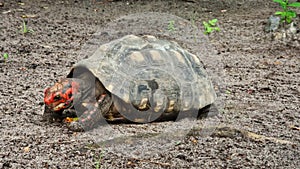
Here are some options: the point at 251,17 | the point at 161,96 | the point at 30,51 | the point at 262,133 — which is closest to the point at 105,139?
the point at 161,96

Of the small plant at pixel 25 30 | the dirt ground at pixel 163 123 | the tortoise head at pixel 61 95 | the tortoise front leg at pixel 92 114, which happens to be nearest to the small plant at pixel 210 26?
the dirt ground at pixel 163 123

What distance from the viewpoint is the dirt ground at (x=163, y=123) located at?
286 centimetres

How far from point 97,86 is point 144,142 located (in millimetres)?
582

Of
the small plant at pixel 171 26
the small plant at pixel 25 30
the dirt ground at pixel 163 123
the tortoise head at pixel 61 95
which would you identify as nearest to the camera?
the dirt ground at pixel 163 123

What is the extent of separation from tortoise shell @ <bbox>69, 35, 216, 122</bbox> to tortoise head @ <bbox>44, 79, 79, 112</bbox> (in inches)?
7.2

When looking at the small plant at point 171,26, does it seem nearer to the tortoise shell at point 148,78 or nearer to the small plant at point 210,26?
the small plant at point 210,26

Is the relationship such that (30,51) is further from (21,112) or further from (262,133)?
(262,133)

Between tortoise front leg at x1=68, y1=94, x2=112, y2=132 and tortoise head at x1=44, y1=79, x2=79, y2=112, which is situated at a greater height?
tortoise head at x1=44, y1=79, x2=79, y2=112

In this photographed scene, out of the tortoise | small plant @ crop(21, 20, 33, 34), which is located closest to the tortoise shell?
the tortoise

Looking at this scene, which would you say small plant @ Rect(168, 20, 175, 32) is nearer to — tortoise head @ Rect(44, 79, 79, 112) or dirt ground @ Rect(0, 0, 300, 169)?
dirt ground @ Rect(0, 0, 300, 169)

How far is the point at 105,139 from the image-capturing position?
9.99 ft

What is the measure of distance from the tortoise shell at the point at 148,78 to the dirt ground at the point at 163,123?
0.17 m

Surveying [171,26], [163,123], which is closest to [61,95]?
[163,123]

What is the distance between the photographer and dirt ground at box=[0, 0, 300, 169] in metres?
2.86
